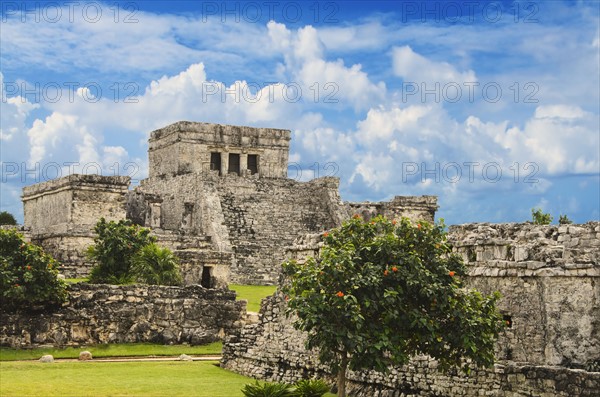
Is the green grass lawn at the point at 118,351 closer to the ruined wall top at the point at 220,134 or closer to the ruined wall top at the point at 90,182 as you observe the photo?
the ruined wall top at the point at 90,182

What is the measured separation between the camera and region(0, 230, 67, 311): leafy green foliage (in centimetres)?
2114

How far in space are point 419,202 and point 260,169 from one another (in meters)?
6.68

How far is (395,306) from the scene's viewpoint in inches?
579

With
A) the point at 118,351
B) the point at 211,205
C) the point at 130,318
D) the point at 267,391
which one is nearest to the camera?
the point at 267,391

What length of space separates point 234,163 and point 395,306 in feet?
91.3

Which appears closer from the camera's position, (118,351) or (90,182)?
(118,351)

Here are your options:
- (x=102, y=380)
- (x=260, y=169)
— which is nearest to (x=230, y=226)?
(x=260, y=169)

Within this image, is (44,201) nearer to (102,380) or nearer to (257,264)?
(257,264)

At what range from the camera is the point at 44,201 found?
36469 millimetres

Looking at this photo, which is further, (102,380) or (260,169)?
(260,169)

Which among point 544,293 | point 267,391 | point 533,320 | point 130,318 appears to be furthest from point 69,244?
point 544,293

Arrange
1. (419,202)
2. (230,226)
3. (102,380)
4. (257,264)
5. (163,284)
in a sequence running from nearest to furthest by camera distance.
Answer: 1. (102,380)
2. (163,284)
3. (257,264)
4. (230,226)
5. (419,202)

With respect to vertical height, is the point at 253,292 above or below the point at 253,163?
below

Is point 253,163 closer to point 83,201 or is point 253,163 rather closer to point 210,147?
point 210,147
